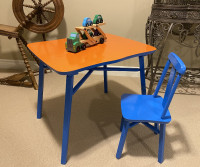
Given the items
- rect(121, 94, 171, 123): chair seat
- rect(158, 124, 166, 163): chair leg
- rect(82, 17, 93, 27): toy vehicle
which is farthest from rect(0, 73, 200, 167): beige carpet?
rect(82, 17, 93, 27): toy vehicle

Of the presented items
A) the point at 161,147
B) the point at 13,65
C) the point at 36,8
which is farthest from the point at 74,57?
the point at 13,65

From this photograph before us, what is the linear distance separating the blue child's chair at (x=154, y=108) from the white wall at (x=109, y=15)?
1087mm

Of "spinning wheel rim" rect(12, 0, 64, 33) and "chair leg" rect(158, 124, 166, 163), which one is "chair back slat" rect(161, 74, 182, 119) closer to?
"chair leg" rect(158, 124, 166, 163)

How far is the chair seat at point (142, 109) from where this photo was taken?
3.44 ft

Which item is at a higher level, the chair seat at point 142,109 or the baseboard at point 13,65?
the chair seat at point 142,109

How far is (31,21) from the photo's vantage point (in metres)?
2.00

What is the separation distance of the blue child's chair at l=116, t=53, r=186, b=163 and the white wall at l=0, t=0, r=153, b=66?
109 cm

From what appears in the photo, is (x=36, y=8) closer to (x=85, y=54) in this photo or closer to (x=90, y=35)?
(x=90, y=35)

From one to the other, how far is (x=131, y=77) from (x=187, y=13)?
978mm

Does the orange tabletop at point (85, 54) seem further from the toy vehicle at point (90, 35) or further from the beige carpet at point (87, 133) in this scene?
the beige carpet at point (87, 133)

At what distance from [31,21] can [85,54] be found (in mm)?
1148

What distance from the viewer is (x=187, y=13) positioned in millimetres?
1598

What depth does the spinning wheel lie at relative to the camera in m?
1.90

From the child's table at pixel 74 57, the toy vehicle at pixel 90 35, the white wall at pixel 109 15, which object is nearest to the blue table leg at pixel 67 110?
the child's table at pixel 74 57
